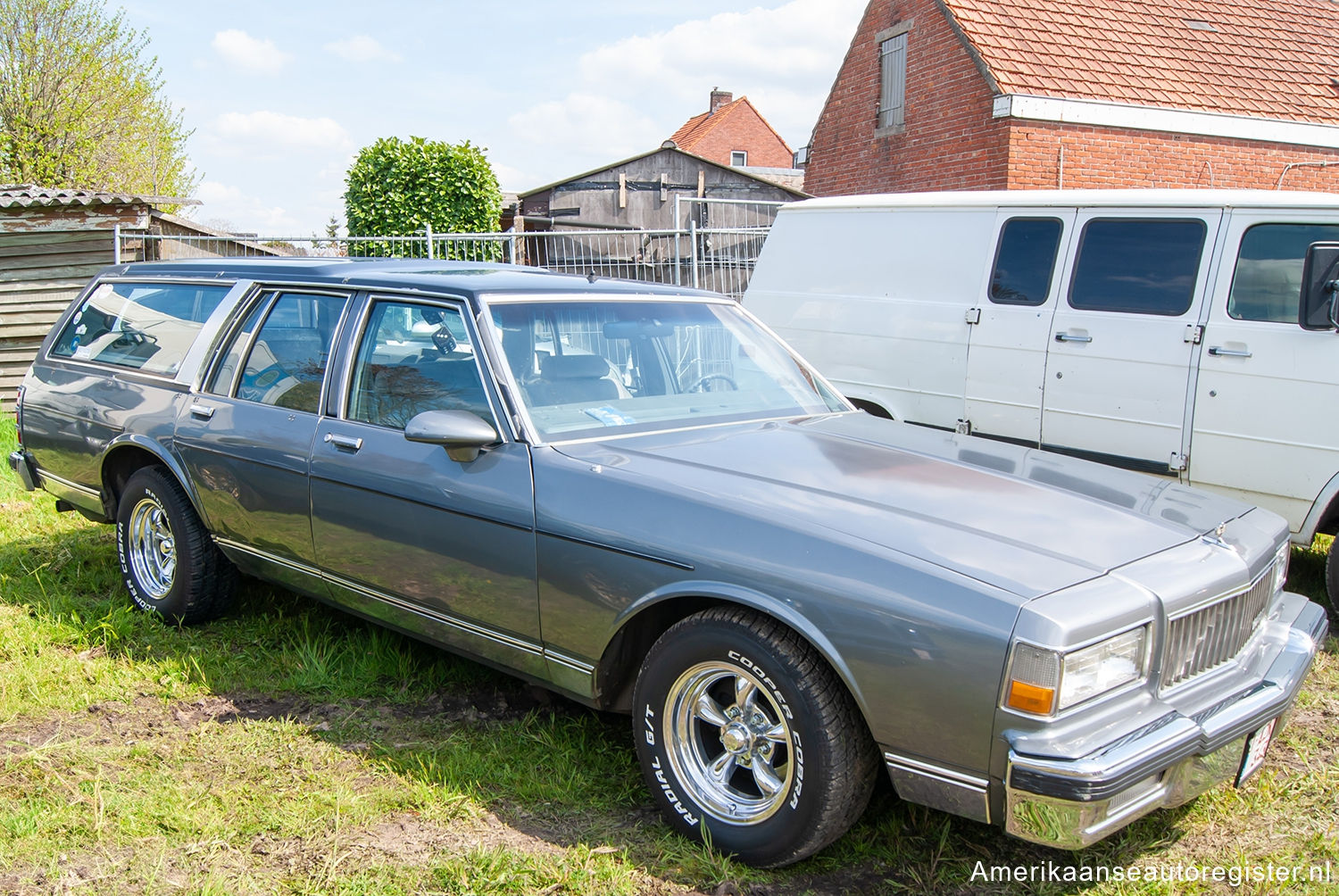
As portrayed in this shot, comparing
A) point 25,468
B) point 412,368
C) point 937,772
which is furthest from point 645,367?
point 25,468

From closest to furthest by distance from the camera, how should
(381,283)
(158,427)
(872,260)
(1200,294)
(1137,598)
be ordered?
(1137,598)
(381,283)
(158,427)
(1200,294)
(872,260)

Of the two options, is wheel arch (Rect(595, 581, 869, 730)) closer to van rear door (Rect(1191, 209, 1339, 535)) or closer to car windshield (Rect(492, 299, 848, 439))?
car windshield (Rect(492, 299, 848, 439))

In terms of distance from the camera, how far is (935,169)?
15086 mm

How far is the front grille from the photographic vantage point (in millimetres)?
2629

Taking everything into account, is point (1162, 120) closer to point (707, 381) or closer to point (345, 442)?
point (707, 381)

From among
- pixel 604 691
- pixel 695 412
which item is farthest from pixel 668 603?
pixel 695 412

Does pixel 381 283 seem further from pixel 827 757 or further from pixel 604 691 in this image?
pixel 827 757

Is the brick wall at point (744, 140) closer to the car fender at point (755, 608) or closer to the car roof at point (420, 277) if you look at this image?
the car roof at point (420, 277)

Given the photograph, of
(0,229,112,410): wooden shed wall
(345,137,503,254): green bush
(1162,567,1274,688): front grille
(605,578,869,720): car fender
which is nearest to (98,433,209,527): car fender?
(605,578,869,720): car fender

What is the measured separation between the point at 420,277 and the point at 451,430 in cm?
97

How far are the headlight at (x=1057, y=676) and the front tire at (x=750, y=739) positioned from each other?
480mm

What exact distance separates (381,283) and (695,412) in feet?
4.35

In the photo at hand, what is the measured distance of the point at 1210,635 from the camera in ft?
9.06

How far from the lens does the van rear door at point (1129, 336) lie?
5324mm
